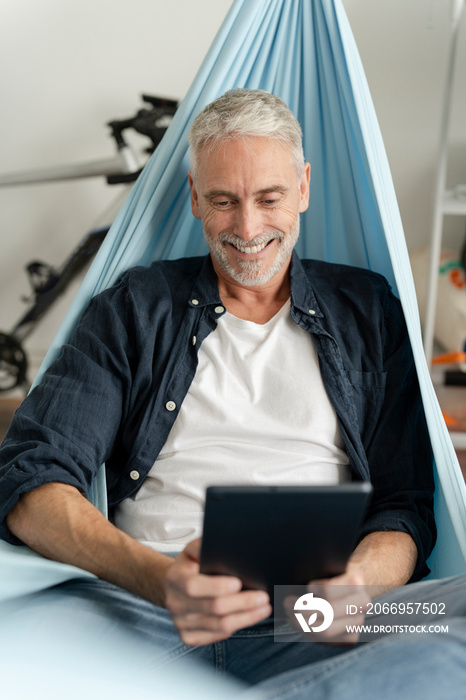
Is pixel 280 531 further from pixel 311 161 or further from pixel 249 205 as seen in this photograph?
pixel 311 161

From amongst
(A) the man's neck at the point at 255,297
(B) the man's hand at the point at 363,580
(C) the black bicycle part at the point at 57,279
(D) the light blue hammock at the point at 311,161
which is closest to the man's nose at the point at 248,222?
(A) the man's neck at the point at 255,297

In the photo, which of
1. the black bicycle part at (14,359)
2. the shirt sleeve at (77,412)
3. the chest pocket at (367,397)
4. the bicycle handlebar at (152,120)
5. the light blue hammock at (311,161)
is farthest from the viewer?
the black bicycle part at (14,359)

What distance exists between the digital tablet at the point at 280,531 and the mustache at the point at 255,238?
24.2 inches

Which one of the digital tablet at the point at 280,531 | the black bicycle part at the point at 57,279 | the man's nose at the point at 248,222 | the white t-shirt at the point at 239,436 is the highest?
the man's nose at the point at 248,222

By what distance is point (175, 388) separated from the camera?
1219mm

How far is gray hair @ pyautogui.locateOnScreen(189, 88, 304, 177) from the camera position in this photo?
4.07 ft

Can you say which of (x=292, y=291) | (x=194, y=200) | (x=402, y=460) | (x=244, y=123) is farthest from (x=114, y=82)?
(x=402, y=460)

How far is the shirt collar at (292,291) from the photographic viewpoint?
4.25ft

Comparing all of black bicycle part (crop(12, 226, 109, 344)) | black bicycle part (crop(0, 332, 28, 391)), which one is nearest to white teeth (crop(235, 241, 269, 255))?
black bicycle part (crop(12, 226, 109, 344))

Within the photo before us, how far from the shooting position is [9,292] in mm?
2920

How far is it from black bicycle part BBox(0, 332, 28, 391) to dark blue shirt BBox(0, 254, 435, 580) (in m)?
1.36

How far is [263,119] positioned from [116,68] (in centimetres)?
160

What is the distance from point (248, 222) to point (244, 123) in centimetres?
17

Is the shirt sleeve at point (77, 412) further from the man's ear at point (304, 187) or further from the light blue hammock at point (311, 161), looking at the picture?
the man's ear at point (304, 187)
